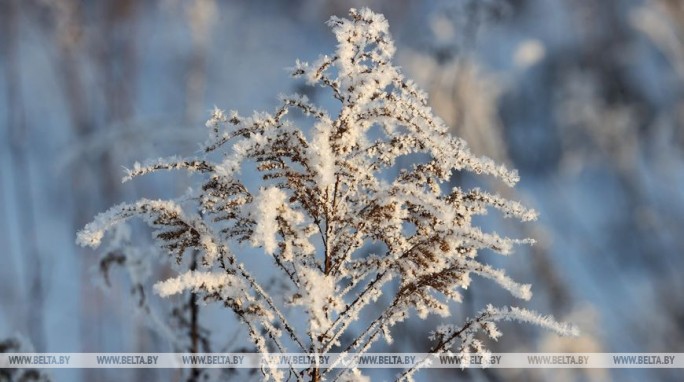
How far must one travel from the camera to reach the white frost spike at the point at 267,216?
1.80 m

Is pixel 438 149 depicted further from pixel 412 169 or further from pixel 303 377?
pixel 303 377

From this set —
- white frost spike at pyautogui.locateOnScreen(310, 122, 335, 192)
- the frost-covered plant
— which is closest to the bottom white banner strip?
the frost-covered plant

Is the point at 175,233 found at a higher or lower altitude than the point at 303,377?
higher

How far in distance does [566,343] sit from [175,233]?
4889 millimetres

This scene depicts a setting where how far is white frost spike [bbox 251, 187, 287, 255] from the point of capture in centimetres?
180

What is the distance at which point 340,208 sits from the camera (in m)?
2.19

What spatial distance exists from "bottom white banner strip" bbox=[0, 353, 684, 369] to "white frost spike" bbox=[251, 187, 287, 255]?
1.44ft

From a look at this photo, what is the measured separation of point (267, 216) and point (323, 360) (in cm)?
57

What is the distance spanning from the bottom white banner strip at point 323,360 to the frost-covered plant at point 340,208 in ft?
0.17

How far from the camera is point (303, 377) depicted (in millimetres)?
2127

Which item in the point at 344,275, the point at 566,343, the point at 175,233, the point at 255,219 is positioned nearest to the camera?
the point at 255,219

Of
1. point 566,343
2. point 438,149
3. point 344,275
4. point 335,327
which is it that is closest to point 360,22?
point 438,149

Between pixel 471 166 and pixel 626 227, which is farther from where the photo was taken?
pixel 626 227

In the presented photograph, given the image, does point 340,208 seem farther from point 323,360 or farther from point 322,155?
point 323,360
